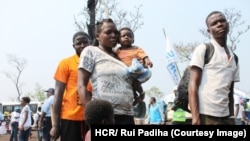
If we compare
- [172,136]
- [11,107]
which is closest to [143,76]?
[172,136]

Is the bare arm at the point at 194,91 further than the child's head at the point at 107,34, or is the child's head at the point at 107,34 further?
the child's head at the point at 107,34

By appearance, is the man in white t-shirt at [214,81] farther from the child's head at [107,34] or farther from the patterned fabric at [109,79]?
the child's head at [107,34]

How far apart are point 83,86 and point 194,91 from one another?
92 cm

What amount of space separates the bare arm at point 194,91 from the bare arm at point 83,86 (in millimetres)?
844

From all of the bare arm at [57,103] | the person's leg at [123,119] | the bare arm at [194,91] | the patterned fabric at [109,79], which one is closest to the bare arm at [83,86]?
the patterned fabric at [109,79]

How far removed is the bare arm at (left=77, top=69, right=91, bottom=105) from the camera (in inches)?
151

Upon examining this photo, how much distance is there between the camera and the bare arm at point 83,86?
3.82 meters

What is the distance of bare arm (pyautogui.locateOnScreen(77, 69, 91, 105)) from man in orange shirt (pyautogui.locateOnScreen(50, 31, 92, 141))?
0.58 metres

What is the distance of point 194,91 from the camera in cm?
386

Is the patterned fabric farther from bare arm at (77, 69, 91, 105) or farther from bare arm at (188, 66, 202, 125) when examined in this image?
bare arm at (188, 66, 202, 125)

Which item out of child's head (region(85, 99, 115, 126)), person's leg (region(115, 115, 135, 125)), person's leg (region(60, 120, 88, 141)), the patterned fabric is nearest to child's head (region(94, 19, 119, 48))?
the patterned fabric

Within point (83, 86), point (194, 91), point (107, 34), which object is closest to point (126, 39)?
point (107, 34)

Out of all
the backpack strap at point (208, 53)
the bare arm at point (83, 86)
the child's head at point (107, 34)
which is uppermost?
the child's head at point (107, 34)

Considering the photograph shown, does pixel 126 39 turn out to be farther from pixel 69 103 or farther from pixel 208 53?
pixel 208 53
